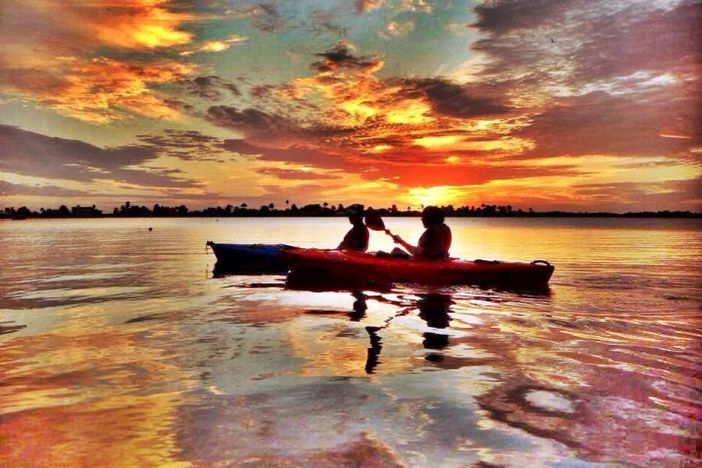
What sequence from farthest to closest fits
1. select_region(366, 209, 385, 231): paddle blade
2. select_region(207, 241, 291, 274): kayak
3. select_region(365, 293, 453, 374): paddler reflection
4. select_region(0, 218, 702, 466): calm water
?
1. select_region(207, 241, 291, 274): kayak
2. select_region(366, 209, 385, 231): paddle blade
3. select_region(365, 293, 453, 374): paddler reflection
4. select_region(0, 218, 702, 466): calm water

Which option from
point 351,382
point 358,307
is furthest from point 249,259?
point 351,382

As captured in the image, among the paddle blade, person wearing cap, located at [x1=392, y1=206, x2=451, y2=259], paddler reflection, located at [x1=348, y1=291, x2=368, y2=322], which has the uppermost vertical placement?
the paddle blade

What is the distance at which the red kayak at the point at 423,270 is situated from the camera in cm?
1430

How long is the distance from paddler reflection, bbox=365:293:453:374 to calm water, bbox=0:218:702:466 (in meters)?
0.06

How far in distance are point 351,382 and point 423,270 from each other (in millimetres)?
8352

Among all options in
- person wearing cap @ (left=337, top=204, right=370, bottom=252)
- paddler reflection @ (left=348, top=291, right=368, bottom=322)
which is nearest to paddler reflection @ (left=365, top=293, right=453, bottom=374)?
paddler reflection @ (left=348, top=291, right=368, bottom=322)

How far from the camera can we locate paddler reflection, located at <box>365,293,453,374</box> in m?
7.56

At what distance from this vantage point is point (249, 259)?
20.8 m

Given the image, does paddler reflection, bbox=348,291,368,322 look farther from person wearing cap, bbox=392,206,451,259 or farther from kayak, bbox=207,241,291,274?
kayak, bbox=207,241,291,274

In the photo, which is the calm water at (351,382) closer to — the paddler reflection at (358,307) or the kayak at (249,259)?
the paddler reflection at (358,307)

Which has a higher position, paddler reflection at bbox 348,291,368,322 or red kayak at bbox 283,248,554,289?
red kayak at bbox 283,248,554,289

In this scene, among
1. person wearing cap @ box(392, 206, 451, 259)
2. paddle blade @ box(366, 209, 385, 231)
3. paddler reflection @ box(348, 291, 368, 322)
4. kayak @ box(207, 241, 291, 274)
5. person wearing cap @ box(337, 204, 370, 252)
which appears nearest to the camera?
paddler reflection @ box(348, 291, 368, 322)

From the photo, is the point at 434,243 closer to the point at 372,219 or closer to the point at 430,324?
the point at 372,219

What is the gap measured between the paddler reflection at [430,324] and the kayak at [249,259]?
27.2 ft
